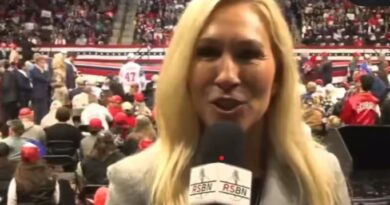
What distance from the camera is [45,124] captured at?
11633 mm

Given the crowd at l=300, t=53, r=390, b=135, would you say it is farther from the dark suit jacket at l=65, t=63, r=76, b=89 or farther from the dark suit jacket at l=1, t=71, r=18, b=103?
the dark suit jacket at l=1, t=71, r=18, b=103

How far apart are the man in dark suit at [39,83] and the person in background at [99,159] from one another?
6417 mm

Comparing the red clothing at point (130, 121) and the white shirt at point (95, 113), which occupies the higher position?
the white shirt at point (95, 113)

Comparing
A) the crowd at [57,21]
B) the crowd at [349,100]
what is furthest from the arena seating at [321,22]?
the crowd at [349,100]

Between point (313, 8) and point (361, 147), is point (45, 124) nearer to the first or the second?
point (361, 147)

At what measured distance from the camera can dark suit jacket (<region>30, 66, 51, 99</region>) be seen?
1520 cm

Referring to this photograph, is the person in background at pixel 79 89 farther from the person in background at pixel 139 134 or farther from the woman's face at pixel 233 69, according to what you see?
the woman's face at pixel 233 69

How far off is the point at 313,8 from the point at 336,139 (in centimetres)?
2750

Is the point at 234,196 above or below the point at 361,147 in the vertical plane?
above

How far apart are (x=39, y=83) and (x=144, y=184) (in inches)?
542

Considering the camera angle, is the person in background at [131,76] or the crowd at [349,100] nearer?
the crowd at [349,100]

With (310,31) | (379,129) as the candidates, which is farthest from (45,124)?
(310,31)

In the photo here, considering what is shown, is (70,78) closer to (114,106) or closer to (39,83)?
(39,83)

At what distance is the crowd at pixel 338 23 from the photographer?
88.8ft
